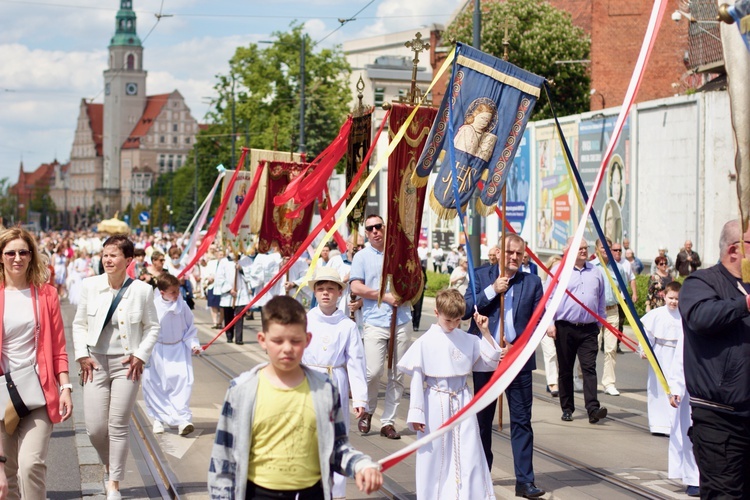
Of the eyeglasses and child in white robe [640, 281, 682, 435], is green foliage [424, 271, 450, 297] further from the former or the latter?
the eyeglasses

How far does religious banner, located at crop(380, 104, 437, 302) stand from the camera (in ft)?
35.6

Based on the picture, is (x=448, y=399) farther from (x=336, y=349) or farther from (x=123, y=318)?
(x=123, y=318)

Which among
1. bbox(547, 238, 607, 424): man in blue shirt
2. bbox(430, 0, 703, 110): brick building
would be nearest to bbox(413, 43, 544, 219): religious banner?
bbox(547, 238, 607, 424): man in blue shirt

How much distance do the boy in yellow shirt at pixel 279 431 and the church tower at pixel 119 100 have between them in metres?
190

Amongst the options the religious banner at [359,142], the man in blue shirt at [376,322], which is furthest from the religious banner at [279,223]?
the man in blue shirt at [376,322]

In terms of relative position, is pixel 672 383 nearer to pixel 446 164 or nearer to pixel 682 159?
pixel 446 164

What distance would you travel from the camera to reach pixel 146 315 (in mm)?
7887

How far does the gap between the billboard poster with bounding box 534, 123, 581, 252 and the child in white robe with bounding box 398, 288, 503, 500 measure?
74.7 feet

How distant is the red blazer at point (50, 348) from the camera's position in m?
6.35

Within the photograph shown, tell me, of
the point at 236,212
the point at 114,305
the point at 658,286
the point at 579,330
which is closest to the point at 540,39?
the point at 236,212

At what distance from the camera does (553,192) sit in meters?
32.2

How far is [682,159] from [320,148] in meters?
35.1

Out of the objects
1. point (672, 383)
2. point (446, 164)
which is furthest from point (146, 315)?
point (672, 383)

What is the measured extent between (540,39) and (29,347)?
145 ft
